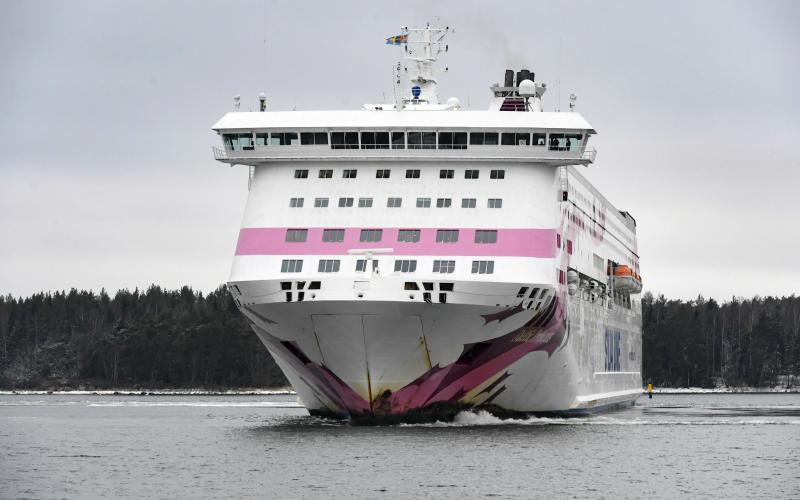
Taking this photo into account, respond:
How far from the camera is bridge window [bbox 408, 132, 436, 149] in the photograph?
147 ft

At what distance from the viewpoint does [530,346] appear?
1742 inches

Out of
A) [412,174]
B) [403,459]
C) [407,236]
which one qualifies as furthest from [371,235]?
[403,459]

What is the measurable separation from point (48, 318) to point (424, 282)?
318 ft

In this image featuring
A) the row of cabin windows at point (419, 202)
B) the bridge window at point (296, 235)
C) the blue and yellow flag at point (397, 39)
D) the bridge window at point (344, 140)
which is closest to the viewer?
the bridge window at point (296, 235)

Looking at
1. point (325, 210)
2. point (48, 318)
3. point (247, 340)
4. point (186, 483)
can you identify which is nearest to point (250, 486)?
point (186, 483)

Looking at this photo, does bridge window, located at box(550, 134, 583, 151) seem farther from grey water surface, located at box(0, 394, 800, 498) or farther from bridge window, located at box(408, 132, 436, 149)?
grey water surface, located at box(0, 394, 800, 498)

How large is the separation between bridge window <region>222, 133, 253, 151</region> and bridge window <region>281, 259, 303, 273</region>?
482cm

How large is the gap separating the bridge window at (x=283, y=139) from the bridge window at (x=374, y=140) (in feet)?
7.10

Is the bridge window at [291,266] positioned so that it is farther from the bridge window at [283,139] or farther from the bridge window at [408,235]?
the bridge window at [283,139]

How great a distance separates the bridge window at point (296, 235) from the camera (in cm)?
4328

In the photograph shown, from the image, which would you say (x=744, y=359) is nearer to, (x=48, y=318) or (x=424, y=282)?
(x=48, y=318)

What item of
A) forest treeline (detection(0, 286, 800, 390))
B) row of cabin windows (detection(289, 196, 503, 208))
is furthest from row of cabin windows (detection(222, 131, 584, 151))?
forest treeline (detection(0, 286, 800, 390))

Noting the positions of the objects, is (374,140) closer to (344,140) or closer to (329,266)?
(344,140)

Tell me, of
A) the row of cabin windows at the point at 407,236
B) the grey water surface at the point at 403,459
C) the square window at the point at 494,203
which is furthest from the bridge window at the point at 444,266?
the grey water surface at the point at 403,459
